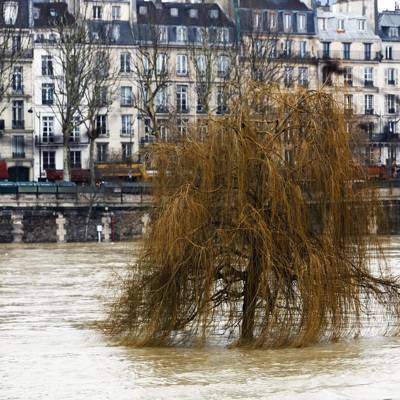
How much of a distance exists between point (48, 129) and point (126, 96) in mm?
5523

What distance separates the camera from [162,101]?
95.0 meters

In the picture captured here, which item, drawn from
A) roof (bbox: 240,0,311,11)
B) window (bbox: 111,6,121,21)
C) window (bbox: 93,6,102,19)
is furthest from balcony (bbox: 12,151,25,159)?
roof (bbox: 240,0,311,11)

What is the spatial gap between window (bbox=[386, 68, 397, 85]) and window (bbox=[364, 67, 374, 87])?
1265 mm

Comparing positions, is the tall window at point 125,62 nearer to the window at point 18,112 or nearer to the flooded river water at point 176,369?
the window at point 18,112

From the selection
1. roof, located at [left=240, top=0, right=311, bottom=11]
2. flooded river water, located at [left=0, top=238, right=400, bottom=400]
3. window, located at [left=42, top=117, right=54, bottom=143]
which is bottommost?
flooded river water, located at [left=0, top=238, right=400, bottom=400]

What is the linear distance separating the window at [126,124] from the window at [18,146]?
6316mm

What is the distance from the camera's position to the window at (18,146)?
92.9 meters

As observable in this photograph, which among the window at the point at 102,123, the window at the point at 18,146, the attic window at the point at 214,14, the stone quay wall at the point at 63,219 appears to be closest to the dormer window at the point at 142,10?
the attic window at the point at 214,14

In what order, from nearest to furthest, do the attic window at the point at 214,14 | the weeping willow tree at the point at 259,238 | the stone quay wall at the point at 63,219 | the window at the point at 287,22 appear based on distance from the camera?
the weeping willow tree at the point at 259,238
the stone quay wall at the point at 63,219
the attic window at the point at 214,14
the window at the point at 287,22

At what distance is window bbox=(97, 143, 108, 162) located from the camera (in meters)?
93.1

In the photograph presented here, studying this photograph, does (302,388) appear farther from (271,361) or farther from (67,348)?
(67,348)

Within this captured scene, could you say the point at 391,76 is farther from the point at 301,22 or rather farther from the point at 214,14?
the point at 214,14

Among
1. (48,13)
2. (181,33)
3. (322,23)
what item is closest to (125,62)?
(181,33)

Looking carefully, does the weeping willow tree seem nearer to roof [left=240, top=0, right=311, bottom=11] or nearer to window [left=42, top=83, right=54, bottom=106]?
window [left=42, top=83, right=54, bottom=106]
